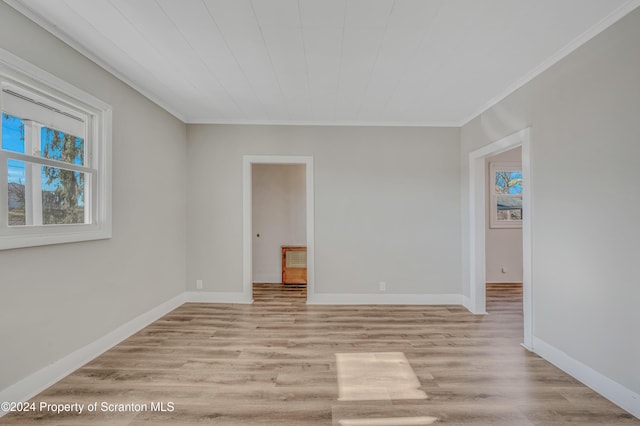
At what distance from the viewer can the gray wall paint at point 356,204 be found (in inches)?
161

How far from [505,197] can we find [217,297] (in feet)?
16.8

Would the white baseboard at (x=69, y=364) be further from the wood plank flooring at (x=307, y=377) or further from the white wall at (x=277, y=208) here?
the white wall at (x=277, y=208)

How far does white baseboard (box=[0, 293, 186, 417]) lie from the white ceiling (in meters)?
2.39

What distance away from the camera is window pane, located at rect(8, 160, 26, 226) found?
6.12 ft

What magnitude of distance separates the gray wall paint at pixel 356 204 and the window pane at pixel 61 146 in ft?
5.66

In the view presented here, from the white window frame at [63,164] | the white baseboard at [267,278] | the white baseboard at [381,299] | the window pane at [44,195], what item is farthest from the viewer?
the white baseboard at [267,278]

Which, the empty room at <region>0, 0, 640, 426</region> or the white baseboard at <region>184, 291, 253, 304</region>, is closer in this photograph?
the empty room at <region>0, 0, 640, 426</region>

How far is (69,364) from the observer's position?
224 centimetres

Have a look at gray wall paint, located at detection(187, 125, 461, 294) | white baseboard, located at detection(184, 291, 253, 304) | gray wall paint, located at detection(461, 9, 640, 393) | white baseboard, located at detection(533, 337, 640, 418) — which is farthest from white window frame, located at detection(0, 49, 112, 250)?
white baseboard, located at detection(533, 337, 640, 418)

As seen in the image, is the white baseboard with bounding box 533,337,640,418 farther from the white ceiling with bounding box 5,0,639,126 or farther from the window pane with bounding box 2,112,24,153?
the window pane with bounding box 2,112,24,153

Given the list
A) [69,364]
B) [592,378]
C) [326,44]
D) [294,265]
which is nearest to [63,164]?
[69,364]

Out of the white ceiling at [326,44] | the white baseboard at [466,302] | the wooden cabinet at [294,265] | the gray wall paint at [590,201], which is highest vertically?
the white ceiling at [326,44]

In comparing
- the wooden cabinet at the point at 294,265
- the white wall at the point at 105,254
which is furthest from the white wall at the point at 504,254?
the white wall at the point at 105,254

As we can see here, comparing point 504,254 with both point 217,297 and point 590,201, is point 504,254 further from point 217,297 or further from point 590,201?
point 217,297
